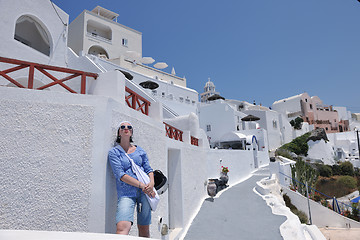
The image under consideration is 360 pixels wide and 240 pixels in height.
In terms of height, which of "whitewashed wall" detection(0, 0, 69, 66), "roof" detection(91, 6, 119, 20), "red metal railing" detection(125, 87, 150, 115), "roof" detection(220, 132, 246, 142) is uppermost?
"roof" detection(91, 6, 119, 20)

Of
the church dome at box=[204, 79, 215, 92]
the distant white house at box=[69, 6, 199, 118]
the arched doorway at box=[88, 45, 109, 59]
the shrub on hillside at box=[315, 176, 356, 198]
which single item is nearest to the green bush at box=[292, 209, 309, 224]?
the distant white house at box=[69, 6, 199, 118]

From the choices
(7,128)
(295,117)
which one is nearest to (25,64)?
(7,128)

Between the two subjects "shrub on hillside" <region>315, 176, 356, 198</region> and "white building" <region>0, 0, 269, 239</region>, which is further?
"shrub on hillside" <region>315, 176, 356, 198</region>

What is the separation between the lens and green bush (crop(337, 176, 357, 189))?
2580 centimetres

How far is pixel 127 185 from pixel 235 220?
5871mm

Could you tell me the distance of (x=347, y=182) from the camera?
85.6 feet

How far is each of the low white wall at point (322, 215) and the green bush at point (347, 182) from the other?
1438 cm

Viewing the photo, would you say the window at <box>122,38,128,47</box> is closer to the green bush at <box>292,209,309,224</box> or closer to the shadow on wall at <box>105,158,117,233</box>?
the green bush at <box>292,209,309,224</box>

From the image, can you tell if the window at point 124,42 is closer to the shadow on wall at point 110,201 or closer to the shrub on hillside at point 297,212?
the shrub on hillside at point 297,212

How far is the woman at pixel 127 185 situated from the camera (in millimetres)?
3008

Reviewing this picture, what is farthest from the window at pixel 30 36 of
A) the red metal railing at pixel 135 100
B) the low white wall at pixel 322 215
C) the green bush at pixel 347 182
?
the green bush at pixel 347 182

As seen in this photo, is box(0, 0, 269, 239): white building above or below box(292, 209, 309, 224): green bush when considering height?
above

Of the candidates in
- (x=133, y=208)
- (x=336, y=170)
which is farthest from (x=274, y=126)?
(x=133, y=208)

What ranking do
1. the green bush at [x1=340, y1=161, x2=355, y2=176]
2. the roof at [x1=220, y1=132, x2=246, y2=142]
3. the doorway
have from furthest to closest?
the green bush at [x1=340, y1=161, x2=355, y2=176] → the roof at [x1=220, y1=132, x2=246, y2=142] → the doorway
